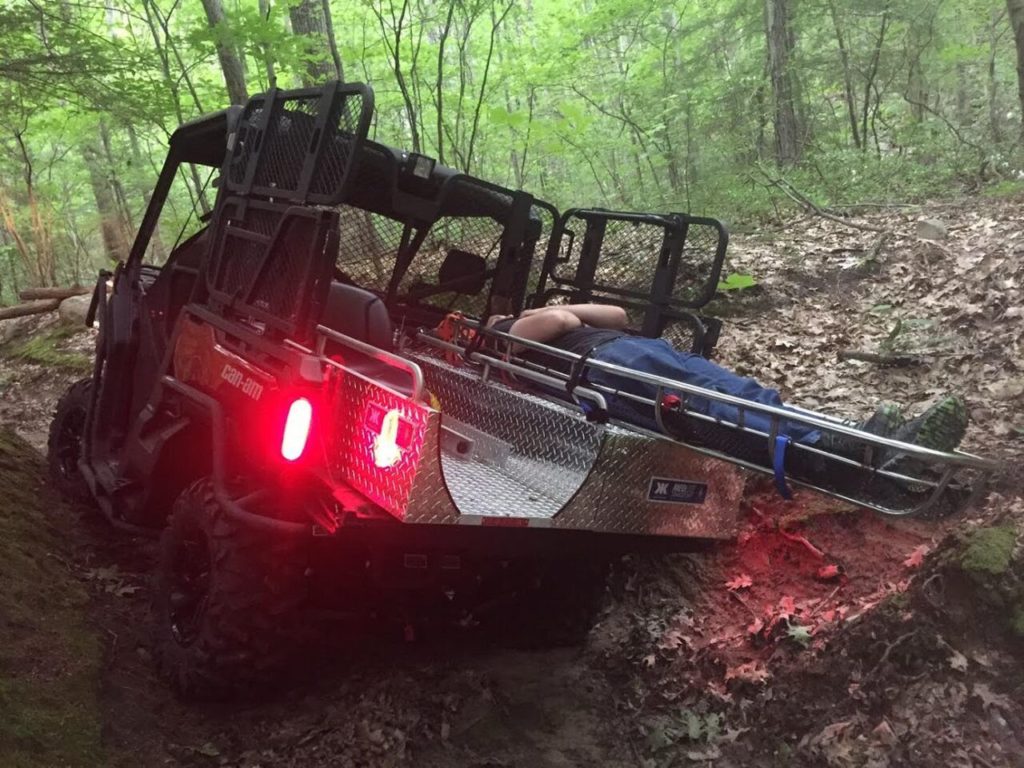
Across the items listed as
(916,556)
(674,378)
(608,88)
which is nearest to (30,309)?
(608,88)

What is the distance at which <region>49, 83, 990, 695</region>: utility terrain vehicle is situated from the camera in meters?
2.67

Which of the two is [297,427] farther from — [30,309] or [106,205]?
[106,205]

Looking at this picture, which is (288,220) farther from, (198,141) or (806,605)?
(806,605)

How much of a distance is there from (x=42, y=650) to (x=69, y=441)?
2340mm

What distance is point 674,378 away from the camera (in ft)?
11.0

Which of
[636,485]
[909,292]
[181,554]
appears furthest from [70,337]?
[909,292]

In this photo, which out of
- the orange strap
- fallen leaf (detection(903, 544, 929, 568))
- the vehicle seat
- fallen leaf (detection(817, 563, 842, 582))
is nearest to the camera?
fallen leaf (detection(903, 544, 929, 568))

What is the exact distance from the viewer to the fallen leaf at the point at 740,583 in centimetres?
390

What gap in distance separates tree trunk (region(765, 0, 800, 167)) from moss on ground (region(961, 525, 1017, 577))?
852 centimetres

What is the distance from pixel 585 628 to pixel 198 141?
351cm

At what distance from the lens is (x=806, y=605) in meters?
3.55

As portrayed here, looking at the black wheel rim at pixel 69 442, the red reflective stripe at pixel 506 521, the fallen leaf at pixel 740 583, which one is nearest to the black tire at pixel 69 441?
the black wheel rim at pixel 69 442

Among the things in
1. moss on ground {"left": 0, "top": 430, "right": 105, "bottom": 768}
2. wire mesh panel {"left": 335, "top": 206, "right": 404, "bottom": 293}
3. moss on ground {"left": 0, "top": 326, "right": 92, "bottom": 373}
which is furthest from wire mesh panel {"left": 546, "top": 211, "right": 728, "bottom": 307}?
moss on ground {"left": 0, "top": 326, "right": 92, "bottom": 373}

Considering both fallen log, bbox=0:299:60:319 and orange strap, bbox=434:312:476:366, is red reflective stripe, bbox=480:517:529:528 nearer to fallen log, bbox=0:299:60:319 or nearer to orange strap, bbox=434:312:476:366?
A: orange strap, bbox=434:312:476:366
